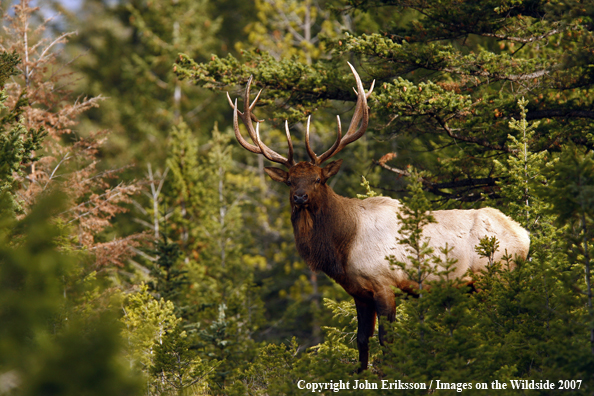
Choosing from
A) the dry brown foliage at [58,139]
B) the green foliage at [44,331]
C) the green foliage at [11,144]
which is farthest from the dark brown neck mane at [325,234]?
the dry brown foliage at [58,139]

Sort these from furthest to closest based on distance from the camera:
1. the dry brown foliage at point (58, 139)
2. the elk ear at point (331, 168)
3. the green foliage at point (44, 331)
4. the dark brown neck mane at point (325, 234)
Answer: the dry brown foliage at point (58, 139) → the elk ear at point (331, 168) → the dark brown neck mane at point (325, 234) → the green foliage at point (44, 331)

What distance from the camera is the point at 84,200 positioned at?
11695 millimetres

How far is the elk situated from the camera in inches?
292

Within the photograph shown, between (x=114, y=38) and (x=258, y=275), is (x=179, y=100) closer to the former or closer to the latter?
(x=114, y=38)

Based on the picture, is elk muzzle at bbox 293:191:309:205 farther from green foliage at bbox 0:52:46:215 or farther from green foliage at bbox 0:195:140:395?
green foliage at bbox 0:195:140:395

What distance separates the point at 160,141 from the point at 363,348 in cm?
2150

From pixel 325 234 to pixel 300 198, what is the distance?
0.69 metres

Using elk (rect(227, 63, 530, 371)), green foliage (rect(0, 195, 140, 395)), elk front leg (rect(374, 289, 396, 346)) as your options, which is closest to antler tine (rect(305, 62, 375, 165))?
elk (rect(227, 63, 530, 371))

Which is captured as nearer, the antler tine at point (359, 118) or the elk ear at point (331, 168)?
the elk ear at point (331, 168)

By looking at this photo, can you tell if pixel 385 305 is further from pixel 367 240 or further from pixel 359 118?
pixel 359 118

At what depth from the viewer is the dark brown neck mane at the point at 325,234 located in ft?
25.0

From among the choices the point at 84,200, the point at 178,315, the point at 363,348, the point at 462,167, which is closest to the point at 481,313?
the point at 363,348

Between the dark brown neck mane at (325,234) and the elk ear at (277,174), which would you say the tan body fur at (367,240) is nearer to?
the dark brown neck mane at (325,234)

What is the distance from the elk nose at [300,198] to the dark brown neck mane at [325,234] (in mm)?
324
